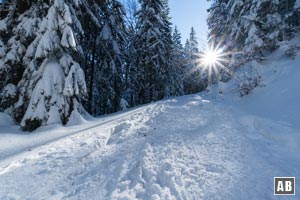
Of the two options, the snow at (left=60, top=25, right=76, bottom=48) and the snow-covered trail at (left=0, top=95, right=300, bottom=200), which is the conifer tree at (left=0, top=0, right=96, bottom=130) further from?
the snow-covered trail at (left=0, top=95, right=300, bottom=200)

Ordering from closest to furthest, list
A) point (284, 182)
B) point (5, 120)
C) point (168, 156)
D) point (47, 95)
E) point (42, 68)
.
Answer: point (284, 182) → point (168, 156) → point (47, 95) → point (42, 68) → point (5, 120)

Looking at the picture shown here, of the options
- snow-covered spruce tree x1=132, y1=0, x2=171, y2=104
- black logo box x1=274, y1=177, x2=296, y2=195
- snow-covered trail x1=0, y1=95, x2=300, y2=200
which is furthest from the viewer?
snow-covered spruce tree x1=132, y1=0, x2=171, y2=104

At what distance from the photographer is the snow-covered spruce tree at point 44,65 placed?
898 centimetres

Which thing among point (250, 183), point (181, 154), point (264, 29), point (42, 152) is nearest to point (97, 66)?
point (264, 29)

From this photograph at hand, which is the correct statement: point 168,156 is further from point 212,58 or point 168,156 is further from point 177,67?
point 177,67

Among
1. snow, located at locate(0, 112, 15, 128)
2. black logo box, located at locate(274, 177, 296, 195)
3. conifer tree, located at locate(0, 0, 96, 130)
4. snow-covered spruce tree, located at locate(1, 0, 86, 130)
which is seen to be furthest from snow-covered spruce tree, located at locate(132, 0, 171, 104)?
black logo box, located at locate(274, 177, 296, 195)

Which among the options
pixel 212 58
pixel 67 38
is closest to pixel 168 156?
pixel 67 38

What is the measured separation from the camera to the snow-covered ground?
163 inches

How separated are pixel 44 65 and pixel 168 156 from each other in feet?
21.2

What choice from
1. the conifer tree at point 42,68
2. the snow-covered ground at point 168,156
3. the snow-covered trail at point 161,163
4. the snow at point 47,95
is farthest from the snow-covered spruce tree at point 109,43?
the snow-covered trail at point 161,163

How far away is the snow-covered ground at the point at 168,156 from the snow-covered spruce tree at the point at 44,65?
1290 millimetres

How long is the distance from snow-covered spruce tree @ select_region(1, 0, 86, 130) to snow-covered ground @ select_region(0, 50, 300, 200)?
129 cm

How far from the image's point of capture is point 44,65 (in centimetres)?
932

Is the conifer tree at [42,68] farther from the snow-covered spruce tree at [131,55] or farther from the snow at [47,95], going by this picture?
the snow-covered spruce tree at [131,55]
